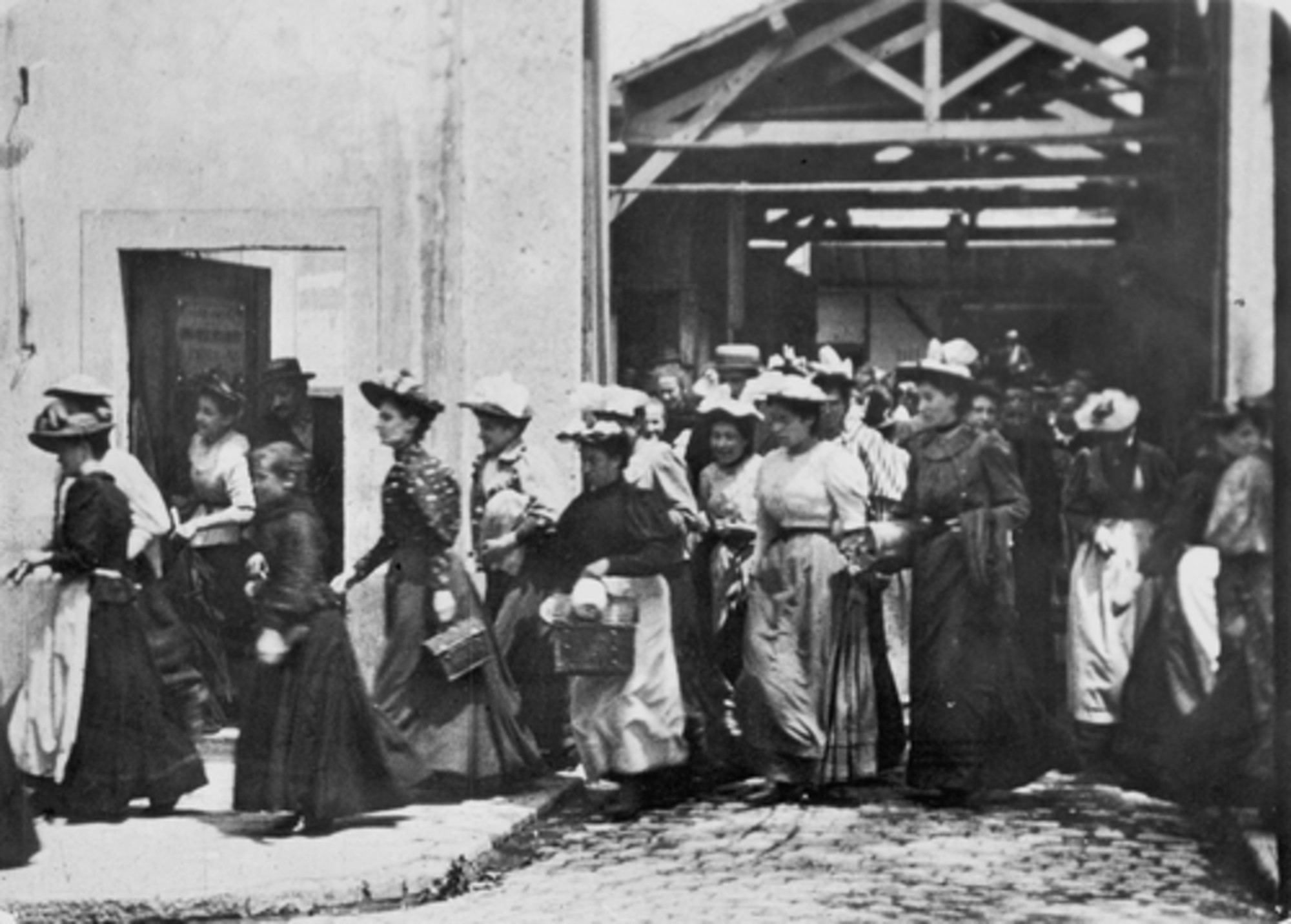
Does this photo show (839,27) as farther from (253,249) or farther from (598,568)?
(598,568)

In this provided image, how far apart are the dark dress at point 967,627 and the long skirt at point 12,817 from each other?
3584 millimetres

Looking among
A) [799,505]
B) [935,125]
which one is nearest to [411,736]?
[799,505]

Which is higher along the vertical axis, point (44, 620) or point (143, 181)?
point (143, 181)

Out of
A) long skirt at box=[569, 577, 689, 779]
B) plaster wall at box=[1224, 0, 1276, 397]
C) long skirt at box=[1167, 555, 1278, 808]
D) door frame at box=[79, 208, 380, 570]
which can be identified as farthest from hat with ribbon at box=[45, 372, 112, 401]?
plaster wall at box=[1224, 0, 1276, 397]

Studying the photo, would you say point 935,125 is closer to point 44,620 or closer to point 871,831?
point 871,831

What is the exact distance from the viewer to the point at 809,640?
8320 millimetres

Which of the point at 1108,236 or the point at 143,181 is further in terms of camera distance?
the point at 1108,236

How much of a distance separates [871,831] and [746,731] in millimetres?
839

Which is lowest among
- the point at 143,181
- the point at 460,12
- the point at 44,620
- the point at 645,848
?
the point at 645,848

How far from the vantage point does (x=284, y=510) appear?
23.5 ft

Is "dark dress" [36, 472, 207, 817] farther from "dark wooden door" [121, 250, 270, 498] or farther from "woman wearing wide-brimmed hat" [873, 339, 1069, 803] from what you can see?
"woman wearing wide-brimmed hat" [873, 339, 1069, 803]

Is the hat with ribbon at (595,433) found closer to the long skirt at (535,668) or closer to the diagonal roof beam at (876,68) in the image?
the long skirt at (535,668)

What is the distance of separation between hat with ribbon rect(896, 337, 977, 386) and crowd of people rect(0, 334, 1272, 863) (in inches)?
0.6

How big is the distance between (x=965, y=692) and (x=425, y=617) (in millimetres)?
2269
